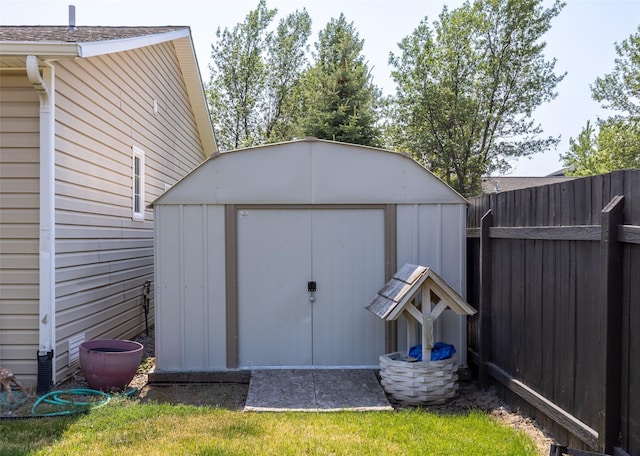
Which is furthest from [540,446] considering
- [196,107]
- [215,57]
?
[215,57]

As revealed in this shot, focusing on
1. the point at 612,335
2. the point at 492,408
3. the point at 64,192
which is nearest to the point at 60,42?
the point at 64,192

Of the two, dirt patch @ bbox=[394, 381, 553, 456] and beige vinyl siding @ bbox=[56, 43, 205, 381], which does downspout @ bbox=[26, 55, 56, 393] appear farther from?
dirt patch @ bbox=[394, 381, 553, 456]

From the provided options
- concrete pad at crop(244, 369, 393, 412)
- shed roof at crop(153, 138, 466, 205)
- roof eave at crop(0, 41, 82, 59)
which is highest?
roof eave at crop(0, 41, 82, 59)

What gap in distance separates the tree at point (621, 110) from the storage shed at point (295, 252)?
18.0 m

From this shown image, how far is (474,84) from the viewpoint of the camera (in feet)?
67.4

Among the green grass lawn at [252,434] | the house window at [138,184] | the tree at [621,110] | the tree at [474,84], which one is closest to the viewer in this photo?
the green grass lawn at [252,434]

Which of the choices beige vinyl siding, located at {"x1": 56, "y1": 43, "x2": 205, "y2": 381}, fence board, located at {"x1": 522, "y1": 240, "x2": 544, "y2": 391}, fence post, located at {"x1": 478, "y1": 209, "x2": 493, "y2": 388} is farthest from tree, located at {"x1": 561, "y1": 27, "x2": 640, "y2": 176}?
fence board, located at {"x1": 522, "y1": 240, "x2": 544, "y2": 391}

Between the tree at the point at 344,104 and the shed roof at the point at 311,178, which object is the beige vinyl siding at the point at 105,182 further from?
the tree at the point at 344,104

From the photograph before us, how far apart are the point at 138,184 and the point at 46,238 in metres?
3.60

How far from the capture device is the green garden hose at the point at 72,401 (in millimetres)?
4379

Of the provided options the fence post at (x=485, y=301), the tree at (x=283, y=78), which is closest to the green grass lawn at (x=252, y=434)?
the fence post at (x=485, y=301)

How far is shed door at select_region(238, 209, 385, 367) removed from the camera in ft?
19.2

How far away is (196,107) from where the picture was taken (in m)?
12.3

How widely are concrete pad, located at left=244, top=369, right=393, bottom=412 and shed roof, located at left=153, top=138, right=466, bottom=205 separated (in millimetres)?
1974
